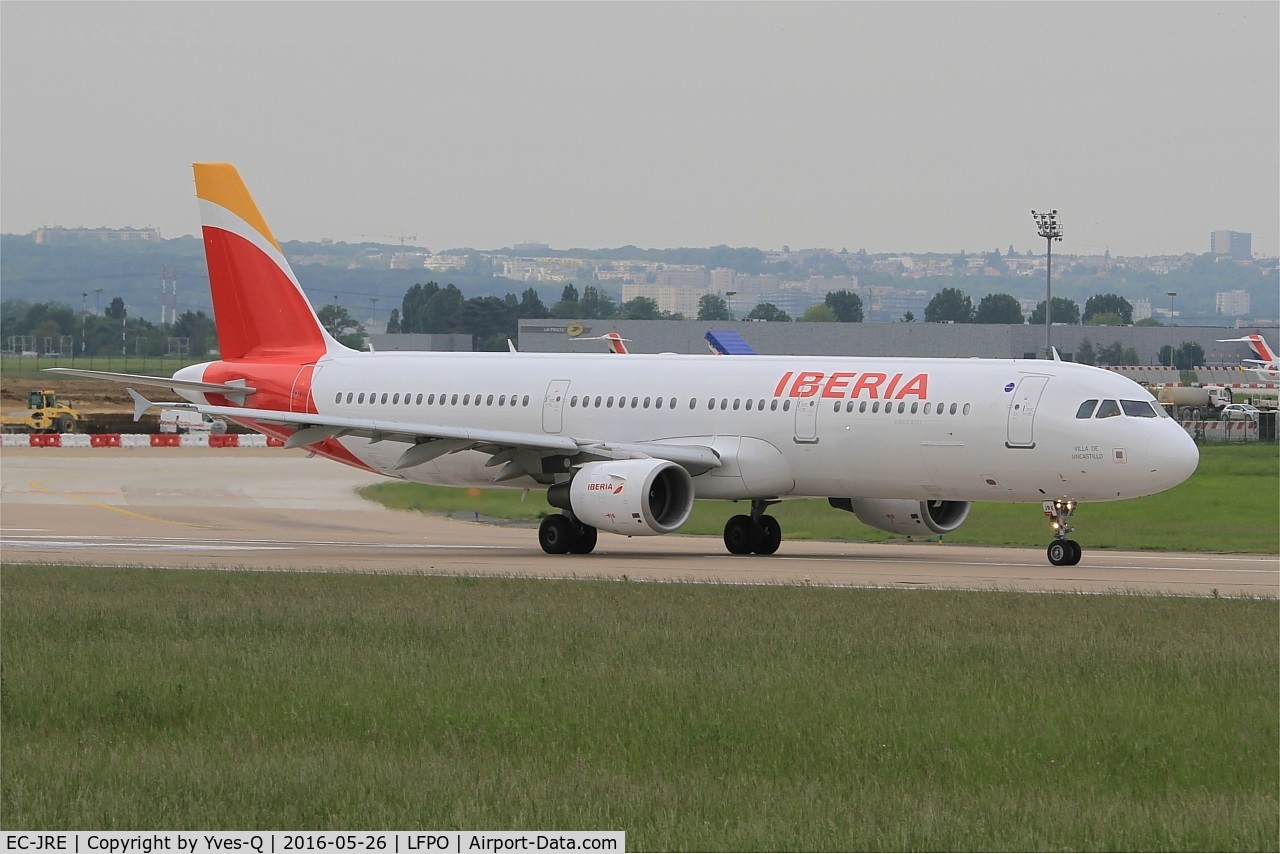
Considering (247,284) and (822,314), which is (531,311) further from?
(247,284)

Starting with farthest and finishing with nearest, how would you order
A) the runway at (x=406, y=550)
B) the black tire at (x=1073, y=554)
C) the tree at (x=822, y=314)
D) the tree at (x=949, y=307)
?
the tree at (x=949, y=307) < the tree at (x=822, y=314) < the black tire at (x=1073, y=554) < the runway at (x=406, y=550)

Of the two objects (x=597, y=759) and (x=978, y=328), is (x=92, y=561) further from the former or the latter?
(x=978, y=328)

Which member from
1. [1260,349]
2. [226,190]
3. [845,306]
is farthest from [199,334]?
[226,190]

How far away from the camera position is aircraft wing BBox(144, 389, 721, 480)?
33375 mm

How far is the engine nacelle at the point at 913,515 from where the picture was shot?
34.4 metres

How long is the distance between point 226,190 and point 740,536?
13.2 metres

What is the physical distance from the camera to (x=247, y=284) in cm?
3953

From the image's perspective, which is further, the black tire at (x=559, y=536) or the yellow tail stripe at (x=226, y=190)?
the yellow tail stripe at (x=226, y=190)

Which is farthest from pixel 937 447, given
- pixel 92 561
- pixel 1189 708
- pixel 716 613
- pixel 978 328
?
pixel 978 328

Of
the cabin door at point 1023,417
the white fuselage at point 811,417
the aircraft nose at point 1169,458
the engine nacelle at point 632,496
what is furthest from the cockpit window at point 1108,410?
the engine nacelle at point 632,496

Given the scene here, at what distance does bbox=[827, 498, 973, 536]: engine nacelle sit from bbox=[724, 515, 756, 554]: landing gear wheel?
1.54m

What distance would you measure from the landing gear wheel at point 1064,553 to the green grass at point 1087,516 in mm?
5799

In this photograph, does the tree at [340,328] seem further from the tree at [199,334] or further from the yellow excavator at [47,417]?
the yellow excavator at [47,417]

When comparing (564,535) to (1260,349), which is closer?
(564,535)
